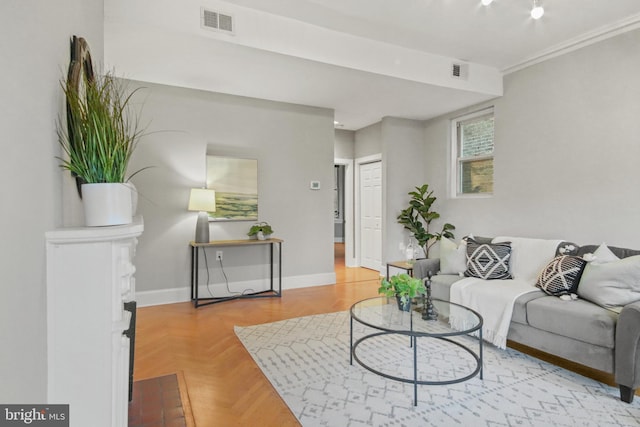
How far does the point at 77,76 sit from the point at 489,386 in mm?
2818

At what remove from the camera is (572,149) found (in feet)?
12.3

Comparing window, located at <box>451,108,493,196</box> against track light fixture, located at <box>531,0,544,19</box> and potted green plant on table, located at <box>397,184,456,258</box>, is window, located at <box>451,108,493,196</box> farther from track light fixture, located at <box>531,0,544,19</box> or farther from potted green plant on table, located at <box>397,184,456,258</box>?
track light fixture, located at <box>531,0,544,19</box>

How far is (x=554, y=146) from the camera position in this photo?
393 cm

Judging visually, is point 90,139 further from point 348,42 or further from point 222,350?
point 348,42

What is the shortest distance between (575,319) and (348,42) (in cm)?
306

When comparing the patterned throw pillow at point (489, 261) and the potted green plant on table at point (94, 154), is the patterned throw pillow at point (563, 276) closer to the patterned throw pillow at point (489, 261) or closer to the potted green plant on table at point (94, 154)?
the patterned throw pillow at point (489, 261)

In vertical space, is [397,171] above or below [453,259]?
above

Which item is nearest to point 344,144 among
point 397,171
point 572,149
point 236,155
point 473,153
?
point 397,171

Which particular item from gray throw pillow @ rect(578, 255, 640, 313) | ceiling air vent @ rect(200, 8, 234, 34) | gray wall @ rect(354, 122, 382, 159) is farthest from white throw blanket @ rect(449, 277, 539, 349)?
gray wall @ rect(354, 122, 382, 159)

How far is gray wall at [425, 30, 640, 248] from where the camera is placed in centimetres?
332

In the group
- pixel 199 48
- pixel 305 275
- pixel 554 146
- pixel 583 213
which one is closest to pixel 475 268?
pixel 583 213

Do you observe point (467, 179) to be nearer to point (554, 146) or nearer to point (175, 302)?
point (554, 146)

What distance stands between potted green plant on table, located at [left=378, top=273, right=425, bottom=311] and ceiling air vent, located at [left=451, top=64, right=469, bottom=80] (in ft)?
9.27

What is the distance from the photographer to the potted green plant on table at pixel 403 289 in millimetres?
2461
